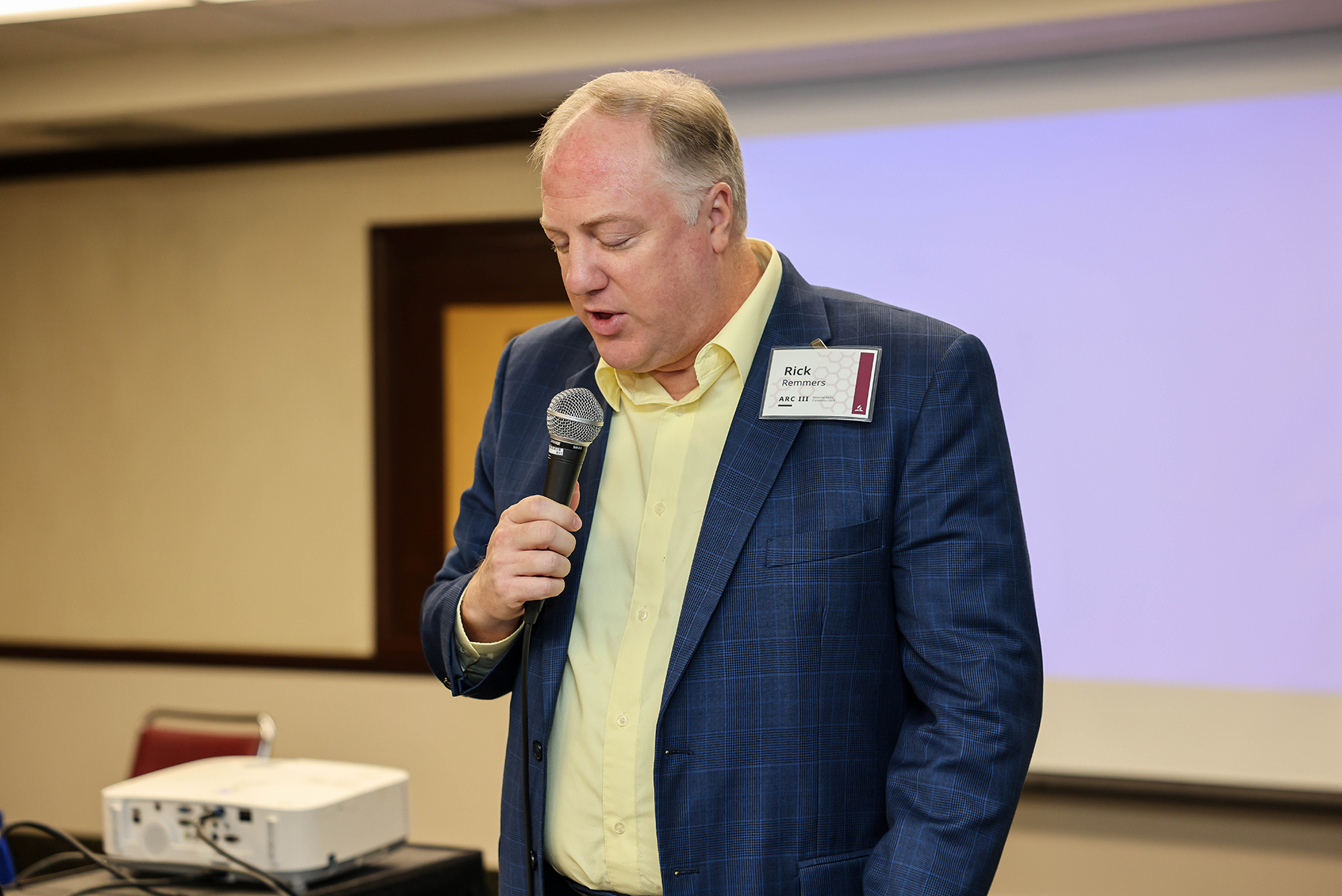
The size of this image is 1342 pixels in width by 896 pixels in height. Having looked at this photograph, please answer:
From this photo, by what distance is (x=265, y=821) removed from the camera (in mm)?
2252

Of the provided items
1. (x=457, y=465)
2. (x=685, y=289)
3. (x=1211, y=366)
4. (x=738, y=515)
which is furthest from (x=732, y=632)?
(x=457, y=465)

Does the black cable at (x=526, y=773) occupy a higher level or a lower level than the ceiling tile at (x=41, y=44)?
lower

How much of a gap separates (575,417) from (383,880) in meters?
1.39

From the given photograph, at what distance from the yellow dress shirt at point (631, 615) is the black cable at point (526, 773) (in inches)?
0.9

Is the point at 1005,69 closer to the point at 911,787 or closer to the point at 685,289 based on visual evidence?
the point at 685,289

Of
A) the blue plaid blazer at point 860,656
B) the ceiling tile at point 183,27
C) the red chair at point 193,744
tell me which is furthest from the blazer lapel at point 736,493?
the ceiling tile at point 183,27

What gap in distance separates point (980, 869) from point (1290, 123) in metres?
2.80

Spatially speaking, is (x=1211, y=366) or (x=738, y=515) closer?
(x=738, y=515)

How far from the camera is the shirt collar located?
54.6 inches

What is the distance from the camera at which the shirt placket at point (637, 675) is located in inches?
51.4

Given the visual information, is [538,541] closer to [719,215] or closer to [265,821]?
[719,215]

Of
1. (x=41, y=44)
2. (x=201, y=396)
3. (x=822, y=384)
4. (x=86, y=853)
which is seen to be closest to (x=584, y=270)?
(x=822, y=384)

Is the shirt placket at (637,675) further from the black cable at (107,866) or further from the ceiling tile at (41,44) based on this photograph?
the ceiling tile at (41,44)

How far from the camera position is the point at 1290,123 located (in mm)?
3326
